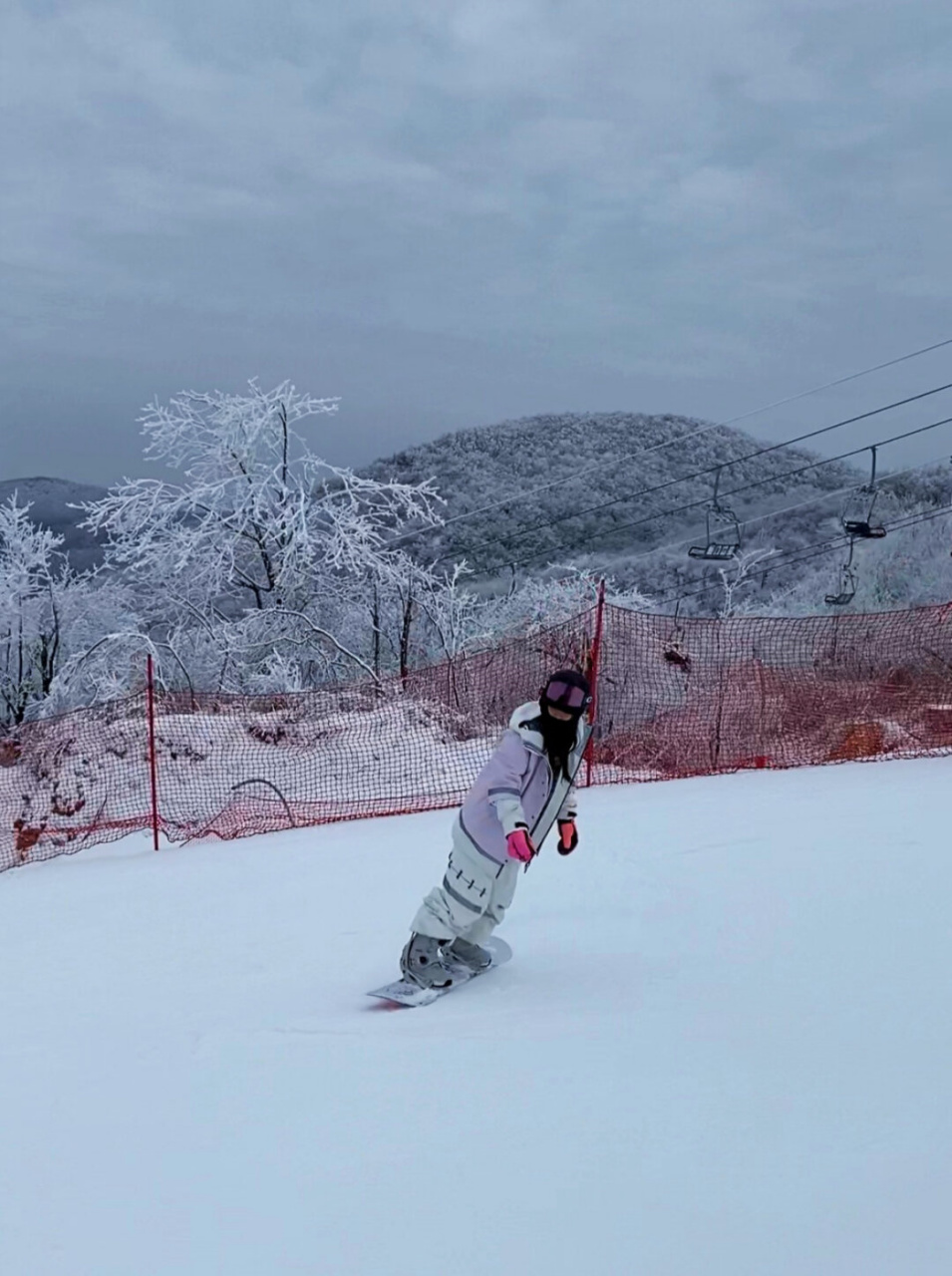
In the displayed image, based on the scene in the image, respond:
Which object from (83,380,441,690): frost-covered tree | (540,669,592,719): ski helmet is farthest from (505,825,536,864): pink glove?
(83,380,441,690): frost-covered tree

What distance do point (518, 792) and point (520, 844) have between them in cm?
32

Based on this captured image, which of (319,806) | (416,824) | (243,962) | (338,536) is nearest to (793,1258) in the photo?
(243,962)

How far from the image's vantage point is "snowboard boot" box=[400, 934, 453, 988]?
5117 mm

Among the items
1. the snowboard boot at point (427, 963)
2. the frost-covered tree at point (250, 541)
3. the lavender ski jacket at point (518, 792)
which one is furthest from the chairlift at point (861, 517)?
the snowboard boot at point (427, 963)

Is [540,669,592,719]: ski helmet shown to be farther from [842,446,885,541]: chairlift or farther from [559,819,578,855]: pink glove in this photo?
[842,446,885,541]: chairlift

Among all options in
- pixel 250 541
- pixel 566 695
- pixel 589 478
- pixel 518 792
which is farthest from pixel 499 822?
A: pixel 589 478

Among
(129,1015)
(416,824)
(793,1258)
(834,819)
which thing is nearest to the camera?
(793,1258)

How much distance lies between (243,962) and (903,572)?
45.1 m

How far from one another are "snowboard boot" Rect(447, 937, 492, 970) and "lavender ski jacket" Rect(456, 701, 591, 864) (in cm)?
52

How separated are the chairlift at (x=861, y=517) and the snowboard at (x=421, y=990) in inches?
758

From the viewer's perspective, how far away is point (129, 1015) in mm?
5117

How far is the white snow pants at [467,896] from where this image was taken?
5152 millimetres

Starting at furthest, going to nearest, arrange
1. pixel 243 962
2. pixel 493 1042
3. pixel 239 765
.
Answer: pixel 239 765
pixel 243 962
pixel 493 1042

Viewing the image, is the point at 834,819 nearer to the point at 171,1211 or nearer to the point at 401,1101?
the point at 401,1101
